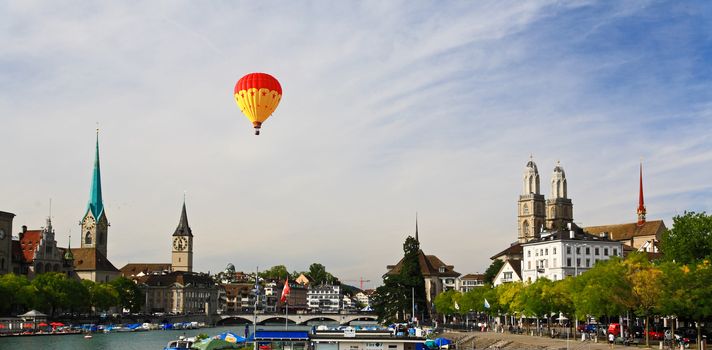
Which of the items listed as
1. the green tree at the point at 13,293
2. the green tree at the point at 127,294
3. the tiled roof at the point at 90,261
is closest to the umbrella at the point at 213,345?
the green tree at the point at 13,293

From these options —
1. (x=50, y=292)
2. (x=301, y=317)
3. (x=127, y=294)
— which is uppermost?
(x=50, y=292)

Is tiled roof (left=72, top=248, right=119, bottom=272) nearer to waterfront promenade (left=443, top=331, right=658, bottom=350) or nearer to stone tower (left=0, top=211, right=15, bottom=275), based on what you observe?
stone tower (left=0, top=211, right=15, bottom=275)

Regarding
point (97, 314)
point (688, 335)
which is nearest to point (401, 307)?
point (688, 335)

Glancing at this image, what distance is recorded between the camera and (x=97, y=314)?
534ft

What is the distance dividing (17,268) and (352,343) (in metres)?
117

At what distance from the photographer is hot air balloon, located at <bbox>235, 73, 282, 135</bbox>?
196ft

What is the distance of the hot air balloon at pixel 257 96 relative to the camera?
59697 mm

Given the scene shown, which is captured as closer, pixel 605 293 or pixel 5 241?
pixel 605 293

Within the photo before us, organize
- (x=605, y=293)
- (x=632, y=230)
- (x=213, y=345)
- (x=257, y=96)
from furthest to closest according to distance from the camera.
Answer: (x=632, y=230) < (x=213, y=345) < (x=605, y=293) < (x=257, y=96)

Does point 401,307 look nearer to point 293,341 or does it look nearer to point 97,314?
point 293,341

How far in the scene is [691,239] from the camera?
85.8 metres

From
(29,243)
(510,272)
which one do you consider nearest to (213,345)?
(510,272)

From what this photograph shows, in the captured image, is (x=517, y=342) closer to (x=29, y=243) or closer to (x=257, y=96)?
(x=257, y=96)

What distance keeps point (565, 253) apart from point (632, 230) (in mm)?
51025
